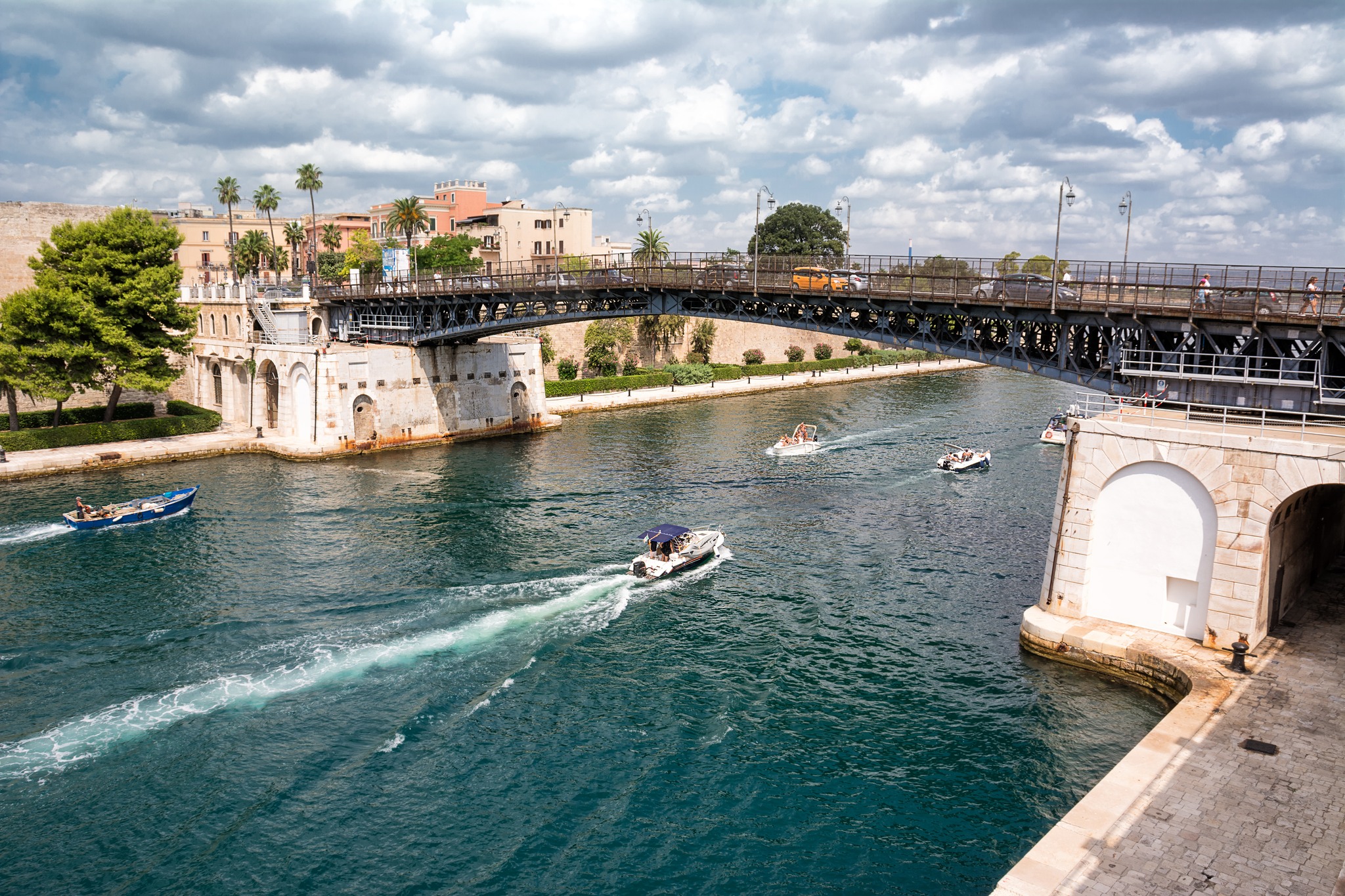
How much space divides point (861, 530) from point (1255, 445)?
64.1 ft

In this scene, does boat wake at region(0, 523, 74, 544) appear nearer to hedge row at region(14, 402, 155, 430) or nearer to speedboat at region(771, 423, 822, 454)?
hedge row at region(14, 402, 155, 430)

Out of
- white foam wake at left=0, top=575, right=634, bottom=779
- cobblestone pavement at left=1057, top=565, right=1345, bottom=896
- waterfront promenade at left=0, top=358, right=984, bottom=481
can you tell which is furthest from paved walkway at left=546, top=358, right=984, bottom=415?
cobblestone pavement at left=1057, top=565, right=1345, bottom=896

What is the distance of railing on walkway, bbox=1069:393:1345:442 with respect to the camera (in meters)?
27.0

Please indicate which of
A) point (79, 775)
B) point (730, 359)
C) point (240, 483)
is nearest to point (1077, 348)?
point (79, 775)

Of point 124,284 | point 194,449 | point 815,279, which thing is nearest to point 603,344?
point 194,449

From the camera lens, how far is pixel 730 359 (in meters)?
111

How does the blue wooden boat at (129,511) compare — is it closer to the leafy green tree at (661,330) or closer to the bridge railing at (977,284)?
the bridge railing at (977,284)

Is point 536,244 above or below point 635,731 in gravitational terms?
above

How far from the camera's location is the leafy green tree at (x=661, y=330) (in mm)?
99750

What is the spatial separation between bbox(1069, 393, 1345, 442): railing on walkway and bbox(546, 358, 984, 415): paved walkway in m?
50.3

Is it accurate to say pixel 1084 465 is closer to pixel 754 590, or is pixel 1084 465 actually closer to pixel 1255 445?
pixel 1255 445

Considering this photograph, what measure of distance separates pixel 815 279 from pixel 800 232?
98.5 m

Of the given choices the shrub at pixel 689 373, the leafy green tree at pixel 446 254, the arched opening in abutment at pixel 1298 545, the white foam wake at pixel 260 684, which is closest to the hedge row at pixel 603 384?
the shrub at pixel 689 373

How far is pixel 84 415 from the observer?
65688 millimetres
